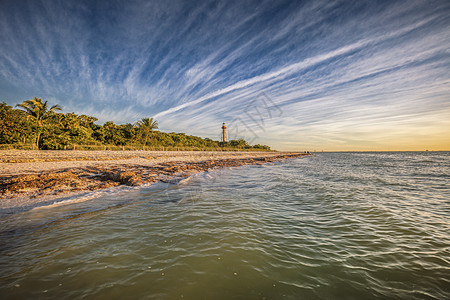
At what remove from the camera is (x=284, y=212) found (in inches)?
205

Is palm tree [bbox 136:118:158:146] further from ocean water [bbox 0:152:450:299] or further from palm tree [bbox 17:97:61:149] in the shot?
ocean water [bbox 0:152:450:299]

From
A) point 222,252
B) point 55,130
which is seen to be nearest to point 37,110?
point 55,130

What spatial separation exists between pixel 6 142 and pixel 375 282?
4009cm

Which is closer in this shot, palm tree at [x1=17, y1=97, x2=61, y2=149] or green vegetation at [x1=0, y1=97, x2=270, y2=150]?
green vegetation at [x1=0, y1=97, x2=270, y2=150]

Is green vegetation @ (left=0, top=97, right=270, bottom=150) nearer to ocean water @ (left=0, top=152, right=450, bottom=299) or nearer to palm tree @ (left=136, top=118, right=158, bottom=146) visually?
palm tree @ (left=136, top=118, right=158, bottom=146)

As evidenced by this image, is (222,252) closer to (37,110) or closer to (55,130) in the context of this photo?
(55,130)

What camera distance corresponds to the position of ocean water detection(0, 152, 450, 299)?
2234 millimetres

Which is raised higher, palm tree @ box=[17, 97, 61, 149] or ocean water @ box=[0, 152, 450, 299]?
palm tree @ box=[17, 97, 61, 149]

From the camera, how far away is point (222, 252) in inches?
121

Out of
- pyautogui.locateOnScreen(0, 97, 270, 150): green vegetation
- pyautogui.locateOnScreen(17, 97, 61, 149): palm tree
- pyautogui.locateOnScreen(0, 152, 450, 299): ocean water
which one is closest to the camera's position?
pyautogui.locateOnScreen(0, 152, 450, 299): ocean water

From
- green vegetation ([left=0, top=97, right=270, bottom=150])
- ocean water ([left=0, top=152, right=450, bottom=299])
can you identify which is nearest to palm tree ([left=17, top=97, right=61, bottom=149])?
green vegetation ([left=0, top=97, right=270, bottom=150])

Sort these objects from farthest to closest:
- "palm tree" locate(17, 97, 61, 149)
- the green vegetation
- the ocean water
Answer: "palm tree" locate(17, 97, 61, 149) < the green vegetation < the ocean water

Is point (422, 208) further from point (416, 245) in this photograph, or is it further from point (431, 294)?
point (431, 294)

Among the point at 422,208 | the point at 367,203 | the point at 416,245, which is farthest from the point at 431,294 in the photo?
the point at 422,208
